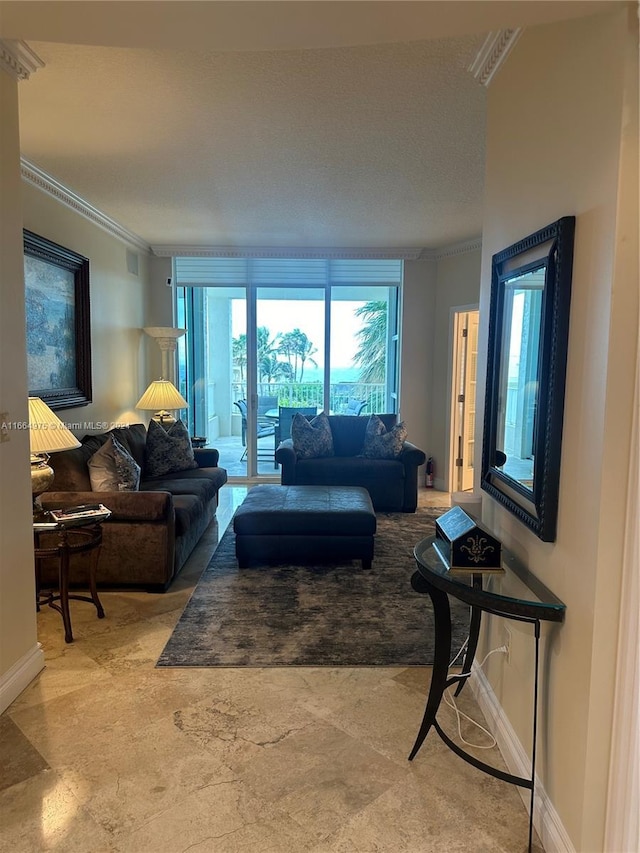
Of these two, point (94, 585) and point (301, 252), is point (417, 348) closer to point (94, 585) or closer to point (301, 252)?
point (301, 252)

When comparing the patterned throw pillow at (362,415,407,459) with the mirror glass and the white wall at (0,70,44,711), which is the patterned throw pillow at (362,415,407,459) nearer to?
the mirror glass

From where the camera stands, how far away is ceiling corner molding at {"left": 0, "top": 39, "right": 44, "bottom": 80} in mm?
2248

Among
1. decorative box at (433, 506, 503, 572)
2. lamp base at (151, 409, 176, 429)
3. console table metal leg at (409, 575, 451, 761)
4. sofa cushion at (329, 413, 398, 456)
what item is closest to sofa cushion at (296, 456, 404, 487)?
sofa cushion at (329, 413, 398, 456)

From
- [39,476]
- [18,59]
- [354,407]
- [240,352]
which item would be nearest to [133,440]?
[39,476]

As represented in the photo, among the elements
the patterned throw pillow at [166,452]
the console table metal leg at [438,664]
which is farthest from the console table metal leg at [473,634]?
the patterned throw pillow at [166,452]

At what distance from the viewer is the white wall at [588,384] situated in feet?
4.60

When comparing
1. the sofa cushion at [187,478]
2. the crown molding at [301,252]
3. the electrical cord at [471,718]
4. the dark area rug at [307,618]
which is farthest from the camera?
the crown molding at [301,252]

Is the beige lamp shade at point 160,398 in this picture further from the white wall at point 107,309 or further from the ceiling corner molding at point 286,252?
the ceiling corner molding at point 286,252

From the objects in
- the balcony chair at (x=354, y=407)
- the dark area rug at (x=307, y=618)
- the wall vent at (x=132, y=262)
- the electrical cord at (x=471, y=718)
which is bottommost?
the electrical cord at (x=471, y=718)

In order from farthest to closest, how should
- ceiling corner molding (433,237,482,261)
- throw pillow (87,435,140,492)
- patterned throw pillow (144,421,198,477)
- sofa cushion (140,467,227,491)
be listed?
ceiling corner molding (433,237,482,261), patterned throw pillow (144,421,198,477), sofa cushion (140,467,227,491), throw pillow (87,435,140,492)

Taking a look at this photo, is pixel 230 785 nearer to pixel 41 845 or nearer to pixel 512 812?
pixel 41 845

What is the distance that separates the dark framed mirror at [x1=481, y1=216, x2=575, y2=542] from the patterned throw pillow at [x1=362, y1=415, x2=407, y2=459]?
3.45m

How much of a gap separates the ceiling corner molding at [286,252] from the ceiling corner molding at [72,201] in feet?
1.91

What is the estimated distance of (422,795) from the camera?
195cm
